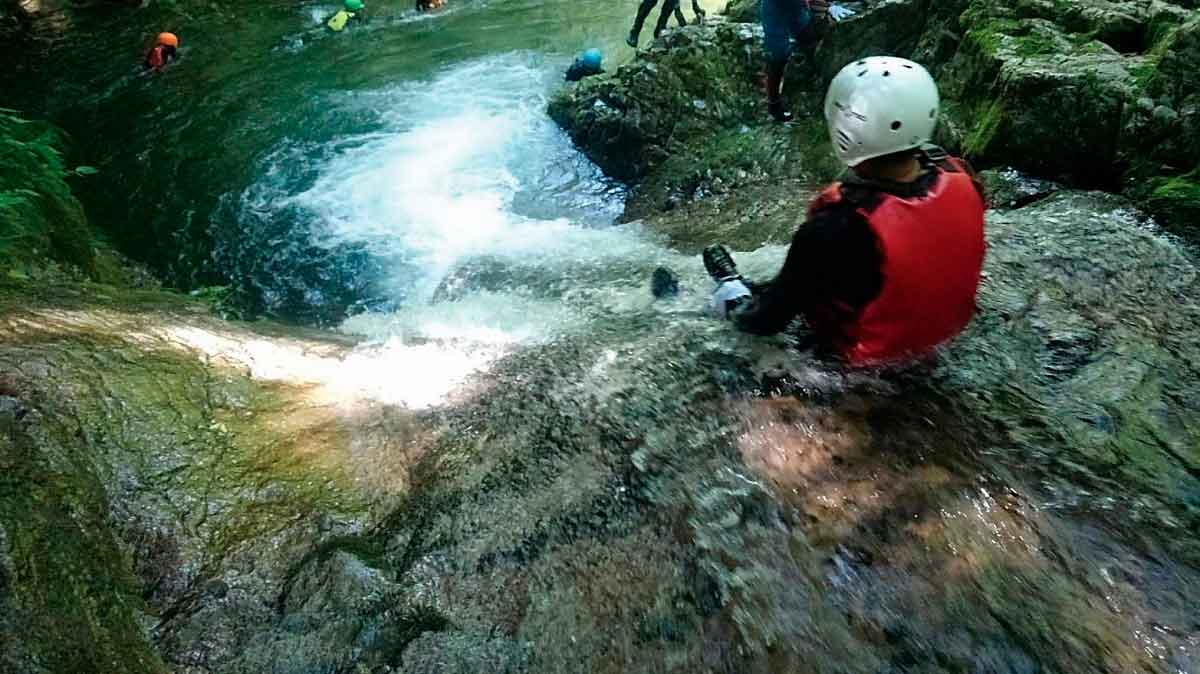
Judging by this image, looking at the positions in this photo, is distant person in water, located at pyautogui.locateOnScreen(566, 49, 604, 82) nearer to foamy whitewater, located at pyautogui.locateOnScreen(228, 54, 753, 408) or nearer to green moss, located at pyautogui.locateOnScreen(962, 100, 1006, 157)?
foamy whitewater, located at pyautogui.locateOnScreen(228, 54, 753, 408)

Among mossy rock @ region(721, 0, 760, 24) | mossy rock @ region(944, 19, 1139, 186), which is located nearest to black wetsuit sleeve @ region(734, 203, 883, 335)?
mossy rock @ region(944, 19, 1139, 186)

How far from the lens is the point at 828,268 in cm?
304

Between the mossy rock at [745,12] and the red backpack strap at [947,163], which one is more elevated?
the red backpack strap at [947,163]

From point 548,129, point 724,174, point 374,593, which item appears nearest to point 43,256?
point 374,593

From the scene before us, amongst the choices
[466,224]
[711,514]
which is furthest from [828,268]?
[466,224]

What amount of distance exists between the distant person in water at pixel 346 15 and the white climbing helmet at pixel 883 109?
13928 mm

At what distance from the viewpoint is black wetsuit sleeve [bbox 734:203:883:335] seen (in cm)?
292

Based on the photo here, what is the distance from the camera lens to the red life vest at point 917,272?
9.45ft

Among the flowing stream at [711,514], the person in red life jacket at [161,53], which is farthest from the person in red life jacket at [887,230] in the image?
the person in red life jacket at [161,53]

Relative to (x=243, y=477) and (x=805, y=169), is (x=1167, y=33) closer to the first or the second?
(x=805, y=169)

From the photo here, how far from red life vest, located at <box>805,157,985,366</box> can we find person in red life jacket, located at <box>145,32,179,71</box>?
13.6m

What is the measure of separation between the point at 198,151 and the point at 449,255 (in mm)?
4922

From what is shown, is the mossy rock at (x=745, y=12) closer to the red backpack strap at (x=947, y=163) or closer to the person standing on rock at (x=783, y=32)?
the person standing on rock at (x=783, y=32)

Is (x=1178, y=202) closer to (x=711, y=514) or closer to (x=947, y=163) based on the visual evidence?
(x=947, y=163)
